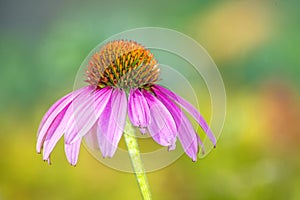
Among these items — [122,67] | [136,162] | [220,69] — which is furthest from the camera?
[220,69]

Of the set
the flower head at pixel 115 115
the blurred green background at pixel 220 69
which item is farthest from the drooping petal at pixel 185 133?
the blurred green background at pixel 220 69

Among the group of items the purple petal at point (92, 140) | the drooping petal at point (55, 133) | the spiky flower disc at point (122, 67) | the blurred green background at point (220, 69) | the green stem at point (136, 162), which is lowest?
the green stem at point (136, 162)

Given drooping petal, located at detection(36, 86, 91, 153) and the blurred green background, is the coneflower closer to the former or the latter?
drooping petal, located at detection(36, 86, 91, 153)

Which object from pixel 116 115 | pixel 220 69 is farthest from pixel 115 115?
pixel 220 69

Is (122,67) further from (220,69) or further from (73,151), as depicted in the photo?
(220,69)

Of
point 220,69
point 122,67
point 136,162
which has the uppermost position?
point 220,69

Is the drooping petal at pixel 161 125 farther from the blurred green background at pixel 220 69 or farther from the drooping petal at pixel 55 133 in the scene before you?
the blurred green background at pixel 220 69

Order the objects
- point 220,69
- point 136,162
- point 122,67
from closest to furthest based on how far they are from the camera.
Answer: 1. point 136,162
2. point 122,67
3. point 220,69
